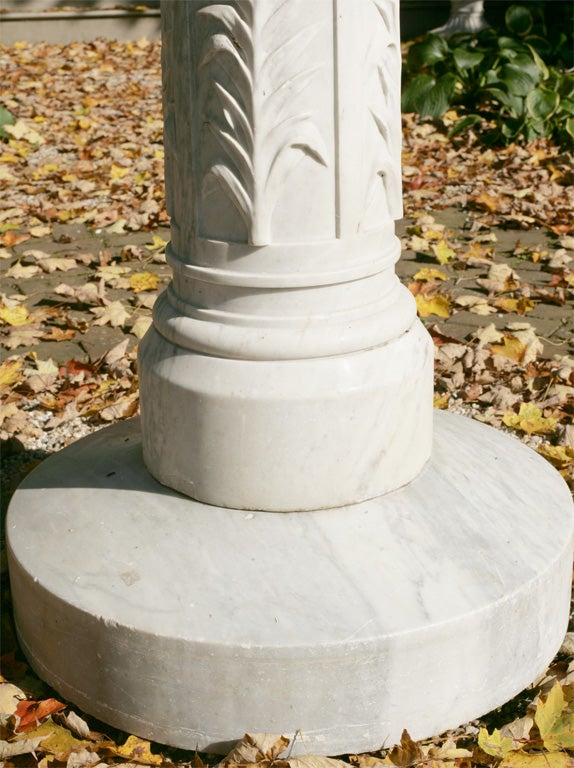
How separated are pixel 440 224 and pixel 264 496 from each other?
355 centimetres

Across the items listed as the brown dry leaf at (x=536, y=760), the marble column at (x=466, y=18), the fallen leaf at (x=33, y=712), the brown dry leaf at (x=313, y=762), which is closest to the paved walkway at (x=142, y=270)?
the fallen leaf at (x=33, y=712)

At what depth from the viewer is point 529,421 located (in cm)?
325

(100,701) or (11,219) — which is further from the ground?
(11,219)

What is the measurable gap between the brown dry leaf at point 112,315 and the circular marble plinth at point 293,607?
6.00ft

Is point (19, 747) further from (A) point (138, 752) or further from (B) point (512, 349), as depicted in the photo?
(B) point (512, 349)

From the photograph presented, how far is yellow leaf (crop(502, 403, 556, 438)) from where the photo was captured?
3.22 meters

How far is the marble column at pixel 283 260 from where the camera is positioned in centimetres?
204

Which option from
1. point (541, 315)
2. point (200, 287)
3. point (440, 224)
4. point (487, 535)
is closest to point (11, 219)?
point (440, 224)

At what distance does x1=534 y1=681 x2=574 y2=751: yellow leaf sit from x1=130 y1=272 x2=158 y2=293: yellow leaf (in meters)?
2.97

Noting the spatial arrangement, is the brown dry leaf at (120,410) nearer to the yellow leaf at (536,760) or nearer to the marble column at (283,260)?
the marble column at (283,260)

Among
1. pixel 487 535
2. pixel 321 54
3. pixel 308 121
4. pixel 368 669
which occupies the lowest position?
pixel 368 669

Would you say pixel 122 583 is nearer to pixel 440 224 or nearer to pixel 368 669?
pixel 368 669

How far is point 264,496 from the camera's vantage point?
86.7 inches

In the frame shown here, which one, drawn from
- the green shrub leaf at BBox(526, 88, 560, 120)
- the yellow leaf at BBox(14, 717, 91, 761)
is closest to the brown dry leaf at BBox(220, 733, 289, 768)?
the yellow leaf at BBox(14, 717, 91, 761)
